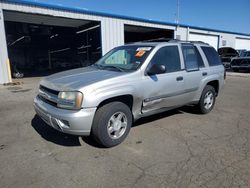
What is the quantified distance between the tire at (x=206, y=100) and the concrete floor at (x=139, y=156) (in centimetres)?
39

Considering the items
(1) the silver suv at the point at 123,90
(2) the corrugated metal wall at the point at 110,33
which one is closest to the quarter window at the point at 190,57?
(1) the silver suv at the point at 123,90

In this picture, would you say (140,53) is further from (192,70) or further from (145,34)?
(145,34)

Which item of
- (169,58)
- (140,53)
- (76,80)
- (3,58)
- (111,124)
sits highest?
(3,58)

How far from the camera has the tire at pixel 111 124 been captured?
11.2 feet

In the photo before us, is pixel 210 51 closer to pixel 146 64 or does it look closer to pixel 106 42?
pixel 146 64

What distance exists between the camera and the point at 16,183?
2.72 meters

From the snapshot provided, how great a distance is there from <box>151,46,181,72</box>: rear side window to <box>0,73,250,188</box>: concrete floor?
132 cm

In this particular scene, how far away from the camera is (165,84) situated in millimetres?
Answer: 4223

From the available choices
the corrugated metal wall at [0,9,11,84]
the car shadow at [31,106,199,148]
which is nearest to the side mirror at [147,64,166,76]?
the car shadow at [31,106,199,148]

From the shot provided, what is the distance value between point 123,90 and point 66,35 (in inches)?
1015

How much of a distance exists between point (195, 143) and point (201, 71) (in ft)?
6.58

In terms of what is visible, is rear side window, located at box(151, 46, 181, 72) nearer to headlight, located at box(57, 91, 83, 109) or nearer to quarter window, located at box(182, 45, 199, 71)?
quarter window, located at box(182, 45, 199, 71)

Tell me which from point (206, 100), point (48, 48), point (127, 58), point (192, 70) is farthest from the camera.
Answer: point (48, 48)

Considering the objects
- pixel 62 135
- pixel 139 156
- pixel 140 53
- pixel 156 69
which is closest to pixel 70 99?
pixel 62 135
